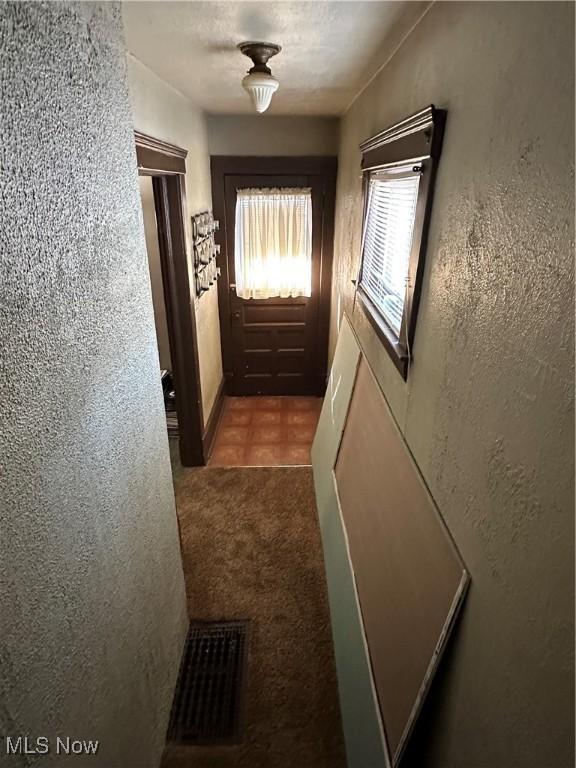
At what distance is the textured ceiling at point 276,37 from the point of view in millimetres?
1356

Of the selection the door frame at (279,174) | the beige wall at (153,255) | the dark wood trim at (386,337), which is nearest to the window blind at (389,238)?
the dark wood trim at (386,337)

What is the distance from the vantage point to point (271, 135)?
3.49 metres

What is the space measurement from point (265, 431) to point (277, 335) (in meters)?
0.92

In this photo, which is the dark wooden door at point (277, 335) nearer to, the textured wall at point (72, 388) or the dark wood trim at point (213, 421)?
the dark wood trim at point (213, 421)

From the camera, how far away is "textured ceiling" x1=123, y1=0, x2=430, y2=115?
1356 millimetres

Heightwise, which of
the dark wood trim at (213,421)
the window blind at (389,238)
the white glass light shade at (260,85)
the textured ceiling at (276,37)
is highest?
the textured ceiling at (276,37)

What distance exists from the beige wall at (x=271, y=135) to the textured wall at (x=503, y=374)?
230 cm

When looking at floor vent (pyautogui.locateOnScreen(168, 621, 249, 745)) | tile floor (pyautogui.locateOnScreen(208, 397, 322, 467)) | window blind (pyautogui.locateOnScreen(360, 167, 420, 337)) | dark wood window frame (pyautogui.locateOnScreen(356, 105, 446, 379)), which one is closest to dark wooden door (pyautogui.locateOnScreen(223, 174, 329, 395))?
tile floor (pyautogui.locateOnScreen(208, 397, 322, 467))

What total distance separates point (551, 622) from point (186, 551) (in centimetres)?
210

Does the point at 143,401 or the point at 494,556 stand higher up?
the point at 143,401

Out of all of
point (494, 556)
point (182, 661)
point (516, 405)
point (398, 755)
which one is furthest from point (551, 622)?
point (182, 661)

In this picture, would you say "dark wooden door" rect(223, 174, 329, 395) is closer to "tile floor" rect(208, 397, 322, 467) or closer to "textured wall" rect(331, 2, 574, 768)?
"tile floor" rect(208, 397, 322, 467)

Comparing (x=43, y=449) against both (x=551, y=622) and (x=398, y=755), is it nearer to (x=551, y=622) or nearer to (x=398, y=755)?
(x=551, y=622)

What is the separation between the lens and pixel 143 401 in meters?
1.34
